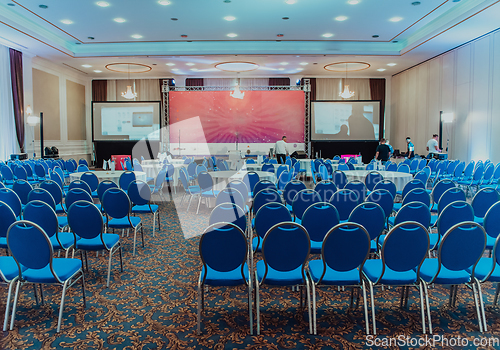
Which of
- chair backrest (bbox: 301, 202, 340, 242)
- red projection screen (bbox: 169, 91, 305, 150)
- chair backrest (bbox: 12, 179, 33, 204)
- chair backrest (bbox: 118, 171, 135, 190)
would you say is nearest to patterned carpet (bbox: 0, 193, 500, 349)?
chair backrest (bbox: 301, 202, 340, 242)

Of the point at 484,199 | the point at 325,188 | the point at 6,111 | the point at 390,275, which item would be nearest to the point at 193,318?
the point at 390,275

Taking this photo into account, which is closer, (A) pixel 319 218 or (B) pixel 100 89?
(A) pixel 319 218

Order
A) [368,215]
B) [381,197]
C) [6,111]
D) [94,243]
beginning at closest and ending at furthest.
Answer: [368,215], [94,243], [381,197], [6,111]

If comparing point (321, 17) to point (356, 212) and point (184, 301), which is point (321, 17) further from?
point (184, 301)

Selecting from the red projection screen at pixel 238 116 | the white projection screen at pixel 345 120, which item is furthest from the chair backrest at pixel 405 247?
the red projection screen at pixel 238 116

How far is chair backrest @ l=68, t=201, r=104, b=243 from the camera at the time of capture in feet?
12.0

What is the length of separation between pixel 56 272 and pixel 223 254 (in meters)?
1.44

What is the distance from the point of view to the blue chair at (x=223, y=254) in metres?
2.74

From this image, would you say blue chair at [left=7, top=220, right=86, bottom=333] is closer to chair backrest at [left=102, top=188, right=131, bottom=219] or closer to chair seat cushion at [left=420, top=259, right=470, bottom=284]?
chair backrest at [left=102, top=188, right=131, bottom=219]

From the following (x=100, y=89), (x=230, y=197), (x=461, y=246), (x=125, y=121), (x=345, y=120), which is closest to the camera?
(x=461, y=246)

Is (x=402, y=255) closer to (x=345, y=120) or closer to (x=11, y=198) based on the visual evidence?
(x=11, y=198)

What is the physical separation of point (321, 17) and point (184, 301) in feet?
28.4

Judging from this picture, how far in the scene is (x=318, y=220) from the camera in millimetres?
3684

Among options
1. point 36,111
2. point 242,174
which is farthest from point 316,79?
point 36,111
